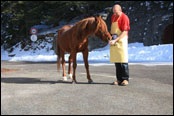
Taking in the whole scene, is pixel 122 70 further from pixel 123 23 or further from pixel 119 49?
pixel 123 23

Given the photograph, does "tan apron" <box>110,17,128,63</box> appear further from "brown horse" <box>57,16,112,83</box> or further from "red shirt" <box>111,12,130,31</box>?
"brown horse" <box>57,16,112,83</box>

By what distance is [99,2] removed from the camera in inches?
961

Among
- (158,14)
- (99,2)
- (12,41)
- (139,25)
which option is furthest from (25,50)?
(158,14)

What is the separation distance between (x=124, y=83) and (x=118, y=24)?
149cm

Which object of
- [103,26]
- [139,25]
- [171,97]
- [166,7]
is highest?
[166,7]

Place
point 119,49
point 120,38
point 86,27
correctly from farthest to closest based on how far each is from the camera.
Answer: point 86,27
point 119,49
point 120,38

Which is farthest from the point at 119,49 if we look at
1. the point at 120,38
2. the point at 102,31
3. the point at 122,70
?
the point at 102,31

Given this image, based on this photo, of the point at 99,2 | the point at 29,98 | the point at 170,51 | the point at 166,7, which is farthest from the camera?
the point at 99,2

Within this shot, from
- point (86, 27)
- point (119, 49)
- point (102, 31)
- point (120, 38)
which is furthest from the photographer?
point (86, 27)

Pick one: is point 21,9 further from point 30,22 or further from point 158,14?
point 158,14

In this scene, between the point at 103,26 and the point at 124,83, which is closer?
the point at 103,26

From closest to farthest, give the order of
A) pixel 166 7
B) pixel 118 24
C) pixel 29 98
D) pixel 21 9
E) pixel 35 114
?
pixel 35 114
pixel 29 98
pixel 118 24
pixel 166 7
pixel 21 9

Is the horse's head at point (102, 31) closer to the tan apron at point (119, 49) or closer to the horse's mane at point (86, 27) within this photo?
the horse's mane at point (86, 27)

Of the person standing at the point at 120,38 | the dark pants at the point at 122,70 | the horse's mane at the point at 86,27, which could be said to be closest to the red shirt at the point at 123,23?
the person standing at the point at 120,38
